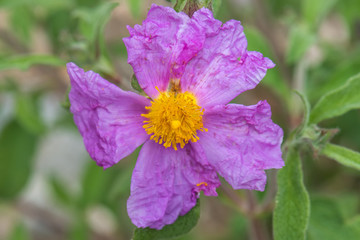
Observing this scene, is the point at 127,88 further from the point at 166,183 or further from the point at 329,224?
the point at 329,224

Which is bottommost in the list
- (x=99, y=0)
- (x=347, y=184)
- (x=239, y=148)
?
(x=347, y=184)

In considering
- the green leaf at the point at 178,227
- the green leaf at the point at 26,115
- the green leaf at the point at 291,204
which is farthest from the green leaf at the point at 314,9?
the green leaf at the point at 26,115

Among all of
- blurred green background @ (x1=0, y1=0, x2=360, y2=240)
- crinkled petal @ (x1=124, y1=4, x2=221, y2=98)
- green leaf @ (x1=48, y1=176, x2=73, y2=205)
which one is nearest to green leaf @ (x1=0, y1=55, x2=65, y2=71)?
blurred green background @ (x1=0, y1=0, x2=360, y2=240)

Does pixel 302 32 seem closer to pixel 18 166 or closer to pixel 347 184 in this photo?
pixel 347 184

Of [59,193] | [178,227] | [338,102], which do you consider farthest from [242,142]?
[59,193]

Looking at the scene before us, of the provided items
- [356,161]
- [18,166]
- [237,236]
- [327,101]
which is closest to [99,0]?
[18,166]
